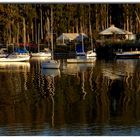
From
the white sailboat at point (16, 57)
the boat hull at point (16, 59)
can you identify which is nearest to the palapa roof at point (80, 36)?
the white sailboat at point (16, 57)

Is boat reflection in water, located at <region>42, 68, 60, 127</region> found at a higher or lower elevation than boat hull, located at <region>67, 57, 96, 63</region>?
lower

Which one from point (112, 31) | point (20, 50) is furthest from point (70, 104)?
point (112, 31)

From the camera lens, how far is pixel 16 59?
20.7 metres

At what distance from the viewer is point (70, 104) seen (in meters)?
8.45

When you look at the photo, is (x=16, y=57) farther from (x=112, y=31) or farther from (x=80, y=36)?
(x=112, y=31)

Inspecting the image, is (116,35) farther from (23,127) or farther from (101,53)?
(23,127)

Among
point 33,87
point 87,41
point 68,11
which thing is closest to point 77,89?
point 33,87

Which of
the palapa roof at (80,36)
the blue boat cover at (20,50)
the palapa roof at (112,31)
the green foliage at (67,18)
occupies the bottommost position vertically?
the blue boat cover at (20,50)

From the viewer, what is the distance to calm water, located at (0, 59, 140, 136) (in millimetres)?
6094

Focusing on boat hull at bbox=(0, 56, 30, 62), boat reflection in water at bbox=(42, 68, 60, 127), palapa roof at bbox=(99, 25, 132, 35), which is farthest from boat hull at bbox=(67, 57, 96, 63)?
boat reflection in water at bbox=(42, 68, 60, 127)

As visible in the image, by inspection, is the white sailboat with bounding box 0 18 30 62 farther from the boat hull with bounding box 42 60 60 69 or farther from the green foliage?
Result: the boat hull with bounding box 42 60 60 69

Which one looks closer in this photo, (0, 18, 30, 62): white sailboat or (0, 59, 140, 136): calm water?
(0, 59, 140, 136): calm water

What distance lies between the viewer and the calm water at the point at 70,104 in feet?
20.0

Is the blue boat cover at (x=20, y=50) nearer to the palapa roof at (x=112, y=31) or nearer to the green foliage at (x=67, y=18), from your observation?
the green foliage at (x=67, y=18)
